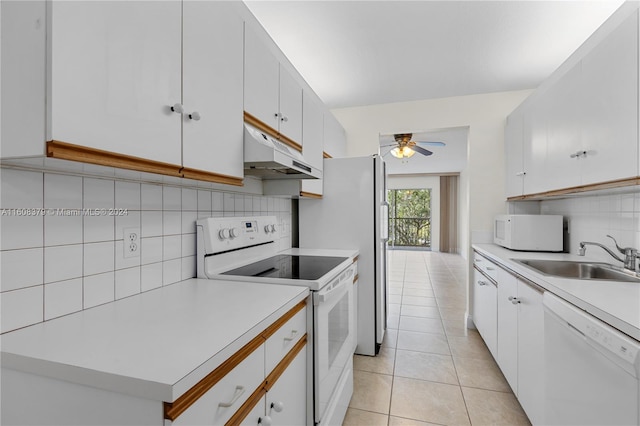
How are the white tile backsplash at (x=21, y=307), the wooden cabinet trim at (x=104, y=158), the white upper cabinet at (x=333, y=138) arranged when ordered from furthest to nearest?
the white upper cabinet at (x=333, y=138), the white tile backsplash at (x=21, y=307), the wooden cabinet trim at (x=104, y=158)

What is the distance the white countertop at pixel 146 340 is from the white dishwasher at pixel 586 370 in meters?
1.06

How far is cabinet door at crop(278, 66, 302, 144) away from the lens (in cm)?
187

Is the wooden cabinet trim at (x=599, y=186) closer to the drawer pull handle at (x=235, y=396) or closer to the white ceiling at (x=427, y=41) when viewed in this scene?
the white ceiling at (x=427, y=41)

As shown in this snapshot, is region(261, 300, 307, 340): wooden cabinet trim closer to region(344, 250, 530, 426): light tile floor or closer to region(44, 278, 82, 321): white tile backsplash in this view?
region(44, 278, 82, 321): white tile backsplash

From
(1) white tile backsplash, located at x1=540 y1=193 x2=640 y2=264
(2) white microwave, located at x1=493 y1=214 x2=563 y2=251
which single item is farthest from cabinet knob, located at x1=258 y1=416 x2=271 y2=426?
(2) white microwave, located at x1=493 y1=214 x2=563 y2=251

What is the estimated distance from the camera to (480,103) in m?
3.17

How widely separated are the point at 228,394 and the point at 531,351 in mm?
1613

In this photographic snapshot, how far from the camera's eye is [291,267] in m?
1.77

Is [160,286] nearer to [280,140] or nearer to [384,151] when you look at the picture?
[280,140]

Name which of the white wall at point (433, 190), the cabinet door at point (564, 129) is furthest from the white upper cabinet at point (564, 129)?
the white wall at point (433, 190)

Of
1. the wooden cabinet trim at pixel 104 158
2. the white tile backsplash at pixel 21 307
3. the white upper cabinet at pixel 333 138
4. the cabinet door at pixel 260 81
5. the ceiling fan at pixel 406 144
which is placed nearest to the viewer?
the wooden cabinet trim at pixel 104 158

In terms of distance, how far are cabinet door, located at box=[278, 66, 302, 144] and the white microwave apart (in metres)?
1.91

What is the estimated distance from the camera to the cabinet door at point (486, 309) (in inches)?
89.6

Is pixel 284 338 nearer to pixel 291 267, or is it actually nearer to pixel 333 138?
pixel 291 267
